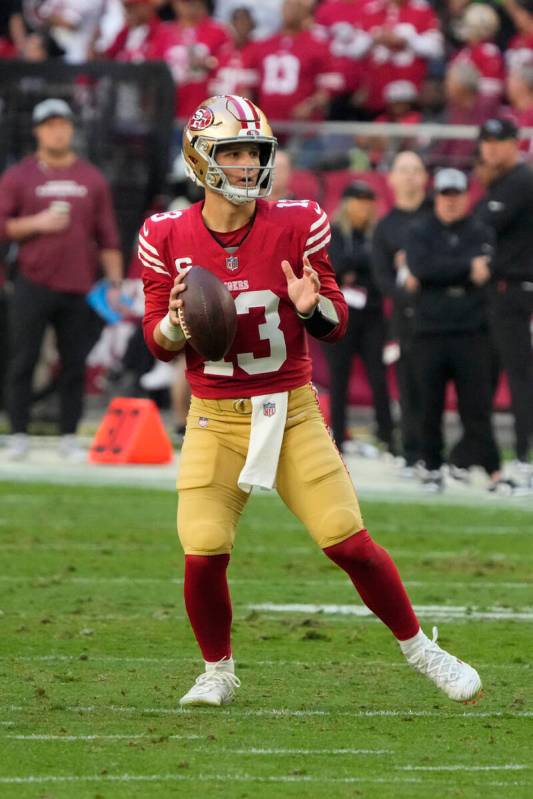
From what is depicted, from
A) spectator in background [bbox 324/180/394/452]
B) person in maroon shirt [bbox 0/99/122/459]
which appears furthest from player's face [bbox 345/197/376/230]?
person in maroon shirt [bbox 0/99/122/459]

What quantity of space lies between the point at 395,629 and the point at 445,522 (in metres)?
4.08

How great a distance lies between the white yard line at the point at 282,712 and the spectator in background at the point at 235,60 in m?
9.86

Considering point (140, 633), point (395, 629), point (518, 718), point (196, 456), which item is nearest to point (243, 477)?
point (196, 456)

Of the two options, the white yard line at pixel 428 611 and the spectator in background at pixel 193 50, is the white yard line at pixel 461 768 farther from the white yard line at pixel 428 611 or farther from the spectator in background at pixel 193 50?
the spectator in background at pixel 193 50

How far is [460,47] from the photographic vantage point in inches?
616

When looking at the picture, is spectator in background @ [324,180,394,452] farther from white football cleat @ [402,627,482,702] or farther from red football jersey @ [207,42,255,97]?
white football cleat @ [402,627,482,702]

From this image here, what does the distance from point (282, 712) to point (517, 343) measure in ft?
17.5

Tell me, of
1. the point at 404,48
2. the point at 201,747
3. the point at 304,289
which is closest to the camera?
the point at 201,747

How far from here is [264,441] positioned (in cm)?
507

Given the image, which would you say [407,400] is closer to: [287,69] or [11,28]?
[287,69]

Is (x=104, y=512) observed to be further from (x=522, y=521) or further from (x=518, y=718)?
(x=518, y=718)

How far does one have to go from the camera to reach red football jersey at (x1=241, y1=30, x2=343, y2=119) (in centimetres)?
1472

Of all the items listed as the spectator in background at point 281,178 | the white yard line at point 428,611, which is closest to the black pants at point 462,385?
the spectator in background at point 281,178

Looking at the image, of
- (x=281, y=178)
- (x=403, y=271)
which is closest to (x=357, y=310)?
(x=403, y=271)
